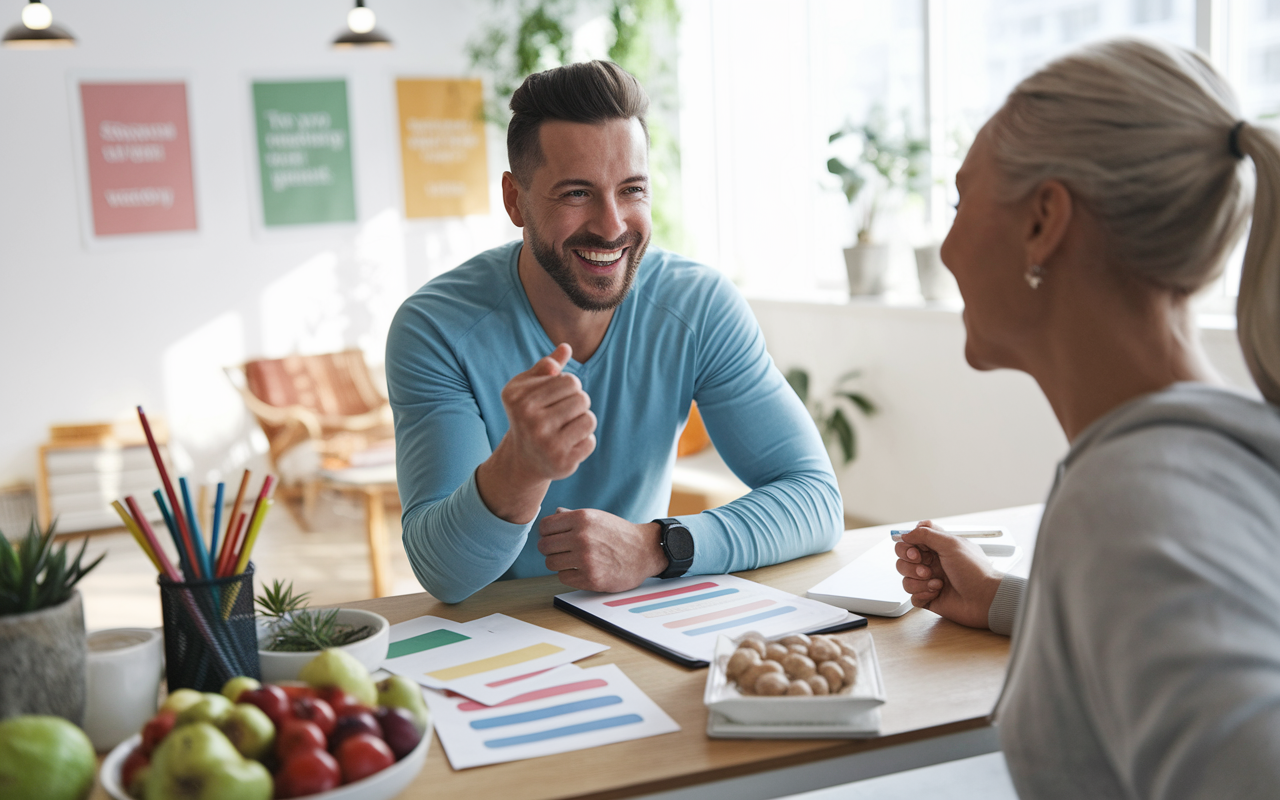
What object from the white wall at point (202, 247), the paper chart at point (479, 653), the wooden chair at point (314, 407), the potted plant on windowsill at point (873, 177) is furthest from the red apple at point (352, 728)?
the white wall at point (202, 247)

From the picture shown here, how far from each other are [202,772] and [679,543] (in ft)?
2.62

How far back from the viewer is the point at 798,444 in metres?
1.78

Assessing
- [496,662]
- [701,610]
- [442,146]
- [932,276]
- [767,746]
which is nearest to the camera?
[767,746]

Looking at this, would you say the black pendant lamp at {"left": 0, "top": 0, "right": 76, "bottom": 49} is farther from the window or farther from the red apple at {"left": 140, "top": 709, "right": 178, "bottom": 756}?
the red apple at {"left": 140, "top": 709, "right": 178, "bottom": 756}

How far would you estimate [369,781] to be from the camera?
81 centimetres

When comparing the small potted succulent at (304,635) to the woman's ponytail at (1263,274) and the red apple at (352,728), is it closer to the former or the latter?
the red apple at (352,728)

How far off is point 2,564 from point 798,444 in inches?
47.0

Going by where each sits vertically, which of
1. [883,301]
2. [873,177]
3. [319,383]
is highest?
[873,177]

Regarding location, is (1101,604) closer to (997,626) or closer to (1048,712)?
(1048,712)

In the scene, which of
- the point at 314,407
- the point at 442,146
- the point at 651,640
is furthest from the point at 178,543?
the point at 442,146

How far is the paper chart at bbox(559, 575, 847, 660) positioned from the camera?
48.9 inches

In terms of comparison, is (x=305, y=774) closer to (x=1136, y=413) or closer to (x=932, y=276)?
(x=1136, y=413)

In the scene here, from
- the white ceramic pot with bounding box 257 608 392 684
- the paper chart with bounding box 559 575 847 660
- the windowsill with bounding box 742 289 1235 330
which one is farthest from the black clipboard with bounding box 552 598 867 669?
the windowsill with bounding box 742 289 1235 330

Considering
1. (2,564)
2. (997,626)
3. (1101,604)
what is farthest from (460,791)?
(997,626)
